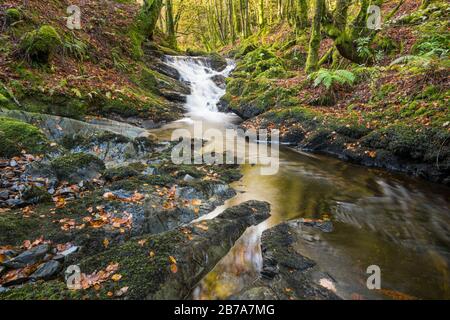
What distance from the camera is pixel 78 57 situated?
1093 centimetres

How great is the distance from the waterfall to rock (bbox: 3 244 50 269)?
9.11 meters

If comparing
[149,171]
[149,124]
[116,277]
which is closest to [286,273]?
[116,277]

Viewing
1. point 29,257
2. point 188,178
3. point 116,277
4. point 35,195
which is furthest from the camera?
point 188,178

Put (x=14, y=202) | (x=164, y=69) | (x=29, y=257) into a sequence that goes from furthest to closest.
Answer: (x=164, y=69) < (x=14, y=202) < (x=29, y=257)

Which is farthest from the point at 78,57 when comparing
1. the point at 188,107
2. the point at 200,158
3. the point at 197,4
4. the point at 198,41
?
the point at 198,41

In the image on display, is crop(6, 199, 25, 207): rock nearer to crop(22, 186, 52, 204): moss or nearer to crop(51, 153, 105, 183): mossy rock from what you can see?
crop(22, 186, 52, 204): moss

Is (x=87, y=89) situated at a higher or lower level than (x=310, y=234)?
higher

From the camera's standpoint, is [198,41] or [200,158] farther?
[198,41]

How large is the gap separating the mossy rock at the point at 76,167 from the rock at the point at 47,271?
2.14 meters

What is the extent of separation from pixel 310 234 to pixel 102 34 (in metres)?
12.8

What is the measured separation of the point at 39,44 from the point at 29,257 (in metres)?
8.27

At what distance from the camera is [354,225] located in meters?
4.96

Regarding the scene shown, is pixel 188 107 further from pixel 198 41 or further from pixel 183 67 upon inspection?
pixel 198 41

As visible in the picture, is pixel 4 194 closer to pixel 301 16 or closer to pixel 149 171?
pixel 149 171
